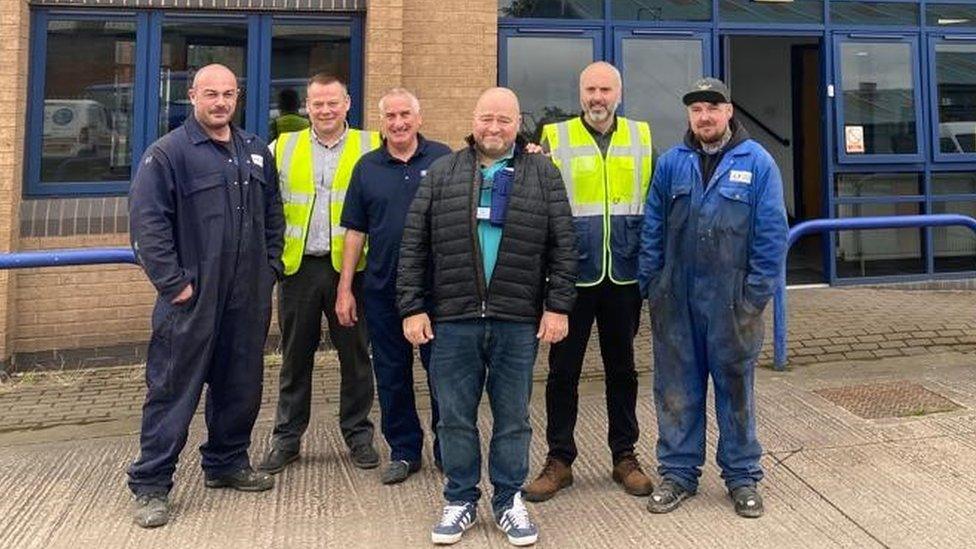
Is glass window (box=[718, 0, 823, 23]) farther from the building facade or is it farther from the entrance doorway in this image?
the entrance doorway

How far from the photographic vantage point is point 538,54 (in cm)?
766

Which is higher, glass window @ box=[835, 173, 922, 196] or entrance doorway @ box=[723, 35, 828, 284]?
entrance doorway @ box=[723, 35, 828, 284]

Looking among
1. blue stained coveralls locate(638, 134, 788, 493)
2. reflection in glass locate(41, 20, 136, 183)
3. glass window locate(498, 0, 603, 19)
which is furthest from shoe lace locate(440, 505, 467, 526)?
glass window locate(498, 0, 603, 19)

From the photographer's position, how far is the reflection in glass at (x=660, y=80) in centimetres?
780

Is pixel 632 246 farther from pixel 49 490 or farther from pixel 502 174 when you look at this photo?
pixel 49 490

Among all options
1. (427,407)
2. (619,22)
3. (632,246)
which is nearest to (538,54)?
(619,22)

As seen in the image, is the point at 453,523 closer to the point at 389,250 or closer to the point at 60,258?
the point at 389,250

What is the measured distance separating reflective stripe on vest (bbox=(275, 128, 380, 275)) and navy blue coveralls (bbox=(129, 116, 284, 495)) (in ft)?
0.67

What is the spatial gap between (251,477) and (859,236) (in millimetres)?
7166

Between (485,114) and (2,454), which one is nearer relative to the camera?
(485,114)

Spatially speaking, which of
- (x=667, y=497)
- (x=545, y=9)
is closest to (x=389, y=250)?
(x=667, y=497)

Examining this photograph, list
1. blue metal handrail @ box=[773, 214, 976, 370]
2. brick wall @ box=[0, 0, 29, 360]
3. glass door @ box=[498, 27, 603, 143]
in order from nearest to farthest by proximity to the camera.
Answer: blue metal handrail @ box=[773, 214, 976, 370]
brick wall @ box=[0, 0, 29, 360]
glass door @ box=[498, 27, 603, 143]

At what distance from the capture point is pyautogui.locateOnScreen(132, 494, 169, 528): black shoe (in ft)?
11.1

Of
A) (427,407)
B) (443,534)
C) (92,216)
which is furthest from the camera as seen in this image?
(92,216)
